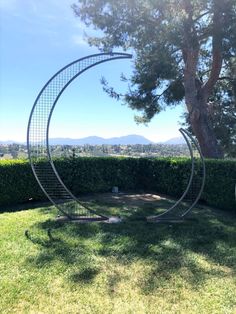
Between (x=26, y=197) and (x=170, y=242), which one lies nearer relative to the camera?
(x=170, y=242)

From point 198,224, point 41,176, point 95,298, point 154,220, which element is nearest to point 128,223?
point 154,220

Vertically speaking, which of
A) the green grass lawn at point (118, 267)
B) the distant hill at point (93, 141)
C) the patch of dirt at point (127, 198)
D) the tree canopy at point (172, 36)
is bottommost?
the green grass lawn at point (118, 267)

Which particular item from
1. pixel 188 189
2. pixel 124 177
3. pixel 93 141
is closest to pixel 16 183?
pixel 124 177

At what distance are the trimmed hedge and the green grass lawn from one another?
63.1 inches

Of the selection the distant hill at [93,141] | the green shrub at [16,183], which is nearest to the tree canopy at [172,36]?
the distant hill at [93,141]

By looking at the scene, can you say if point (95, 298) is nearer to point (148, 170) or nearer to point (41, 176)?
point (41, 176)

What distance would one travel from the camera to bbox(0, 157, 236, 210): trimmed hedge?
317 inches

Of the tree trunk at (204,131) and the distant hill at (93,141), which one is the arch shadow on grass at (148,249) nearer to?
the distant hill at (93,141)

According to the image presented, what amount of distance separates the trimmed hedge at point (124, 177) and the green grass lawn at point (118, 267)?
160cm

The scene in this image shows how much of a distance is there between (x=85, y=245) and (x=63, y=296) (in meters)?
1.58

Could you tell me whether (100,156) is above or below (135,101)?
below

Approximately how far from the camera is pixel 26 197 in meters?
8.72

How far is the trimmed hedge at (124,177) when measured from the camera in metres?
8.05

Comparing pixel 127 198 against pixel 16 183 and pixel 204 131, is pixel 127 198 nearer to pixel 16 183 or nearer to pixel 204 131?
pixel 16 183
